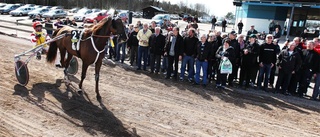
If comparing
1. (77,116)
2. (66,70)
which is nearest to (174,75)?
(66,70)

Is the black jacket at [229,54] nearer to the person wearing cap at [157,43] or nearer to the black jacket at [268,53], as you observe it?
the black jacket at [268,53]

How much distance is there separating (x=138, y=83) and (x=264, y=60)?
158 inches

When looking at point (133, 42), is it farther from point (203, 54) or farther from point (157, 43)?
point (203, 54)

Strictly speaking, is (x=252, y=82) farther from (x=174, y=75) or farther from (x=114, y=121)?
(x=114, y=121)

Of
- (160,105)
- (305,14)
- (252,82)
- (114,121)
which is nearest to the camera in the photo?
(114,121)

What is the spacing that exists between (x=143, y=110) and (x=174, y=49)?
11.0ft

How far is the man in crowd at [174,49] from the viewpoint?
28.6ft

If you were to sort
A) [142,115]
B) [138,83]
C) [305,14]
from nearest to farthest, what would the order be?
1. [142,115]
2. [138,83]
3. [305,14]

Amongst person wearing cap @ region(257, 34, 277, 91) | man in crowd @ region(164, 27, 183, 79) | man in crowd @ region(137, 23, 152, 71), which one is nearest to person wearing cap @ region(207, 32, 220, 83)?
man in crowd @ region(164, 27, 183, 79)

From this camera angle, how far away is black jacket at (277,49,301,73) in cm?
779

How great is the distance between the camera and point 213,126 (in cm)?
544

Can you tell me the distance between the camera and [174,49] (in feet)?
29.0

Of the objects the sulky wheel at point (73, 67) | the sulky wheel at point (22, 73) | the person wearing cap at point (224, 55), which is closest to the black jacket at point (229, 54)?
the person wearing cap at point (224, 55)

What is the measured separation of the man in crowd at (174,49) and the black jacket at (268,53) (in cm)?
258
